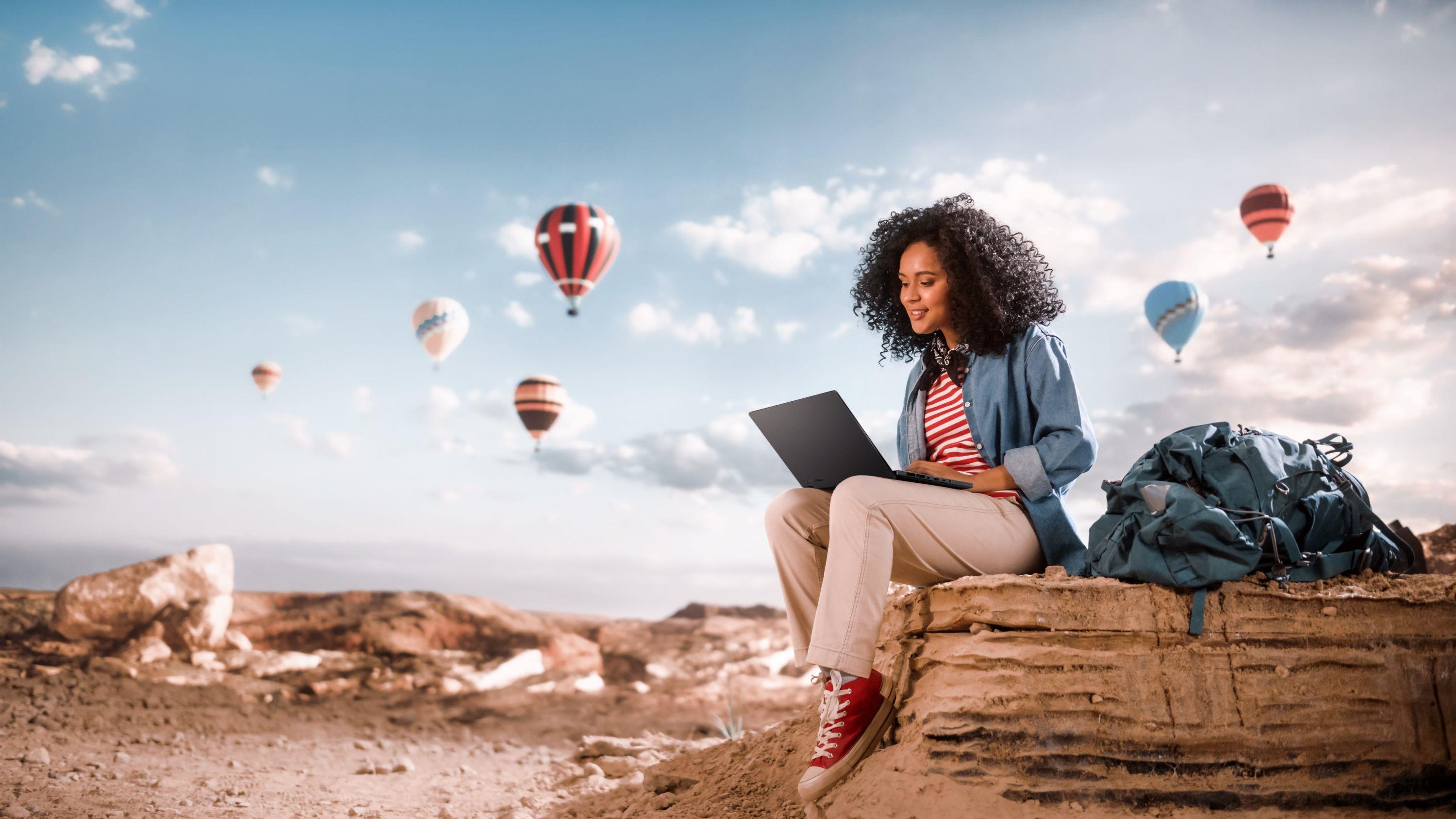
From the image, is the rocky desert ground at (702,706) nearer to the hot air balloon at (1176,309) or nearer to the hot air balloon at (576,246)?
the hot air balloon at (576,246)

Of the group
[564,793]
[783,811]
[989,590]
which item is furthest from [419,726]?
[989,590]

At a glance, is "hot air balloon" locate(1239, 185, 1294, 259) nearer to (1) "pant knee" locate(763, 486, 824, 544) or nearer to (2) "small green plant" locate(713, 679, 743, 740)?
(2) "small green plant" locate(713, 679, 743, 740)

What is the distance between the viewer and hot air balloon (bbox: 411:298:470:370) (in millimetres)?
17859

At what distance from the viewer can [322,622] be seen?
1000cm

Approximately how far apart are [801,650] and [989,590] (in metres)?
0.78

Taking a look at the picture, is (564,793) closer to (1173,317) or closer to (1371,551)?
(1371,551)

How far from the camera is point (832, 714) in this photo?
2893 mm

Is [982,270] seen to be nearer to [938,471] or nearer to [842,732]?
[938,471]

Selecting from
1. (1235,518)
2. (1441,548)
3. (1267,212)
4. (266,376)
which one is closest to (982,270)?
(1235,518)

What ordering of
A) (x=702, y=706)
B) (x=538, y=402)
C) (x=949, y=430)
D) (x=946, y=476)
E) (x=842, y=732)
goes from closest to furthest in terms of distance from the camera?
(x=842, y=732)
(x=946, y=476)
(x=949, y=430)
(x=702, y=706)
(x=538, y=402)

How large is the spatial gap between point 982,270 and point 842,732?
1926mm

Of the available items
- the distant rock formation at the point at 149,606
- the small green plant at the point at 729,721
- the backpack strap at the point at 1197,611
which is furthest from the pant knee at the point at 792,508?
the distant rock formation at the point at 149,606

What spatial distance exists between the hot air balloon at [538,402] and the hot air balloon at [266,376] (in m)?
7.01

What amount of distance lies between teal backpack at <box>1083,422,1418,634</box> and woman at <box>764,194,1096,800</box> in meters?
0.25
